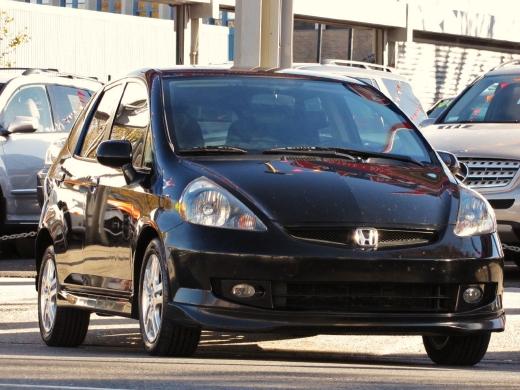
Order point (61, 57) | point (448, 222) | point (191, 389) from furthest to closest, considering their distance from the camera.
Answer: point (61, 57) → point (448, 222) → point (191, 389)

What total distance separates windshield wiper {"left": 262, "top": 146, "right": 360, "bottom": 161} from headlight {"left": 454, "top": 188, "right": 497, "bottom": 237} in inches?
27.3

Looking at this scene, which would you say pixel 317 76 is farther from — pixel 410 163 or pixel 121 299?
pixel 121 299

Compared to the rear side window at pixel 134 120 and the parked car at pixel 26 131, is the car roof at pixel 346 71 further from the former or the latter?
the rear side window at pixel 134 120

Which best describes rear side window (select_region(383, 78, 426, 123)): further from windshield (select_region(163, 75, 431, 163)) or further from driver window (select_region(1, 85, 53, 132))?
windshield (select_region(163, 75, 431, 163))

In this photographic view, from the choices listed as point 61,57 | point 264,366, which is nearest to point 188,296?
point 264,366

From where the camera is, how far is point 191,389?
266 inches

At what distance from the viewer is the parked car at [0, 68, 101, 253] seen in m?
17.7

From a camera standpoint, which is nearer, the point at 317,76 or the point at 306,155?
the point at 306,155

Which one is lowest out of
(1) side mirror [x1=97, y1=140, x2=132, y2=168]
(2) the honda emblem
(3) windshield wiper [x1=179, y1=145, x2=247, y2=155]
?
(2) the honda emblem

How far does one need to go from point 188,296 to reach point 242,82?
1.81 meters

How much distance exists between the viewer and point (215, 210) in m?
8.25

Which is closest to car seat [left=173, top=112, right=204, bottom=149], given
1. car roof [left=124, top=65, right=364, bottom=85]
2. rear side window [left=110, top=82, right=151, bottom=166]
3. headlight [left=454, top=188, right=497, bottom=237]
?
rear side window [left=110, top=82, right=151, bottom=166]

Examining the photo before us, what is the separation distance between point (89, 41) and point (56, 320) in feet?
142

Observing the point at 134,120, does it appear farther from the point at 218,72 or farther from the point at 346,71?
the point at 346,71
